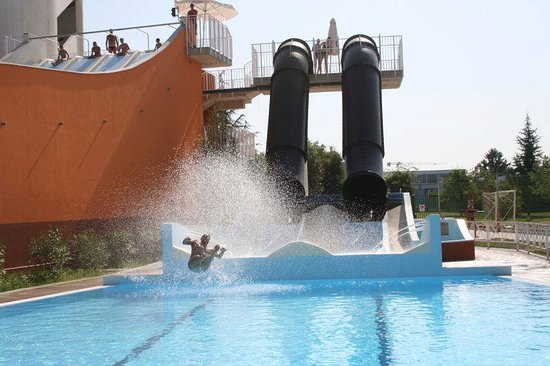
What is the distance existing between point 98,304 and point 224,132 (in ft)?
43.6

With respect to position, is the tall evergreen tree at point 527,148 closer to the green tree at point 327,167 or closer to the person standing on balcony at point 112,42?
the green tree at point 327,167

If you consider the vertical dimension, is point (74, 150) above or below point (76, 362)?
above

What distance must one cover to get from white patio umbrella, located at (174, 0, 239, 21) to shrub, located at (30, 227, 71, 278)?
1134 cm

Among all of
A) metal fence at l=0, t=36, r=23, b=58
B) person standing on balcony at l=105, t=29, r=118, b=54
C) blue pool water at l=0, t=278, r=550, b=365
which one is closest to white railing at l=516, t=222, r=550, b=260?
blue pool water at l=0, t=278, r=550, b=365

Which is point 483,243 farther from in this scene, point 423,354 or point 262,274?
point 423,354

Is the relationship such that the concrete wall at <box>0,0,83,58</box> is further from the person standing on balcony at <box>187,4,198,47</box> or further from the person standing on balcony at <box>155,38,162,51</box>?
the person standing on balcony at <box>187,4,198,47</box>

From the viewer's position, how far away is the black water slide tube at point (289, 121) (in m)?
17.7

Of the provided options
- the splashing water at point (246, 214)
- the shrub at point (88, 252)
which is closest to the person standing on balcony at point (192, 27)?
the splashing water at point (246, 214)

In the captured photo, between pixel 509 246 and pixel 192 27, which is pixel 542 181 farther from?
pixel 192 27

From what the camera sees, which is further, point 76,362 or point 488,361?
point 76,362

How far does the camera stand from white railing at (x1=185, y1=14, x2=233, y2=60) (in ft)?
69.1

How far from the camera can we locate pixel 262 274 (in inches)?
491

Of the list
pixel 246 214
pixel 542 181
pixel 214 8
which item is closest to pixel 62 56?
pixel 214 8

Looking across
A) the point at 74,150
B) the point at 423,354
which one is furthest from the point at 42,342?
the point at 74,150
